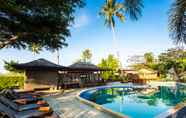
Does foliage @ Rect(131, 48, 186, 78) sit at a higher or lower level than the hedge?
higher

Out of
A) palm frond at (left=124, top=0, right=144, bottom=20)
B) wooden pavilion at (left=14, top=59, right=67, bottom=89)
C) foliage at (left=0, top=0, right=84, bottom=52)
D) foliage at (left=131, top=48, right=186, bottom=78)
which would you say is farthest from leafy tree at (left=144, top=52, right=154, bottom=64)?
palm frond at (left=124, top=0, right=144, bottom=20)

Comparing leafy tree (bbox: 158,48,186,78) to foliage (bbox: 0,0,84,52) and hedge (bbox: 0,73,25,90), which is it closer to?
foliage (bbox: 0,0,84,52)

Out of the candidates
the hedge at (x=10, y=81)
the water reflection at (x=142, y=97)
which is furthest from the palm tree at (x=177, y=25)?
the hedge at (x=10, y=81)

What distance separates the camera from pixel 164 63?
101 feet

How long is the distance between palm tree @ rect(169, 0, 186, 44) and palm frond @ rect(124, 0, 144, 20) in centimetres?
90

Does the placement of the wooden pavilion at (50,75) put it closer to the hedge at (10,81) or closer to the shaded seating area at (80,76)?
the shaded seating area at (80,76)

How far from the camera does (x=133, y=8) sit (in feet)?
7.60

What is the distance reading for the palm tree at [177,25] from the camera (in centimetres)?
297

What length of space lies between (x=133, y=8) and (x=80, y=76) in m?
20.7

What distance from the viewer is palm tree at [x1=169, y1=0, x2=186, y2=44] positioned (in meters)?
2.97

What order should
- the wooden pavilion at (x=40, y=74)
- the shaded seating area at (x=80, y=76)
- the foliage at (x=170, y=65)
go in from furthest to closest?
the foliage at (x=170, y=65) < the shaded seating area at (x=80, y=76) < the wooden pavilion at (x=40, y=74)

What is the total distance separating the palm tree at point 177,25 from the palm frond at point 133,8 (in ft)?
2.97

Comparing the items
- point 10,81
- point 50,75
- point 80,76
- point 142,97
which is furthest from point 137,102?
point 10,81

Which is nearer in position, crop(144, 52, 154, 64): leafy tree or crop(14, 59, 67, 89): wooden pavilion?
crop(14, 59, 67, 89): wooden pavilion
